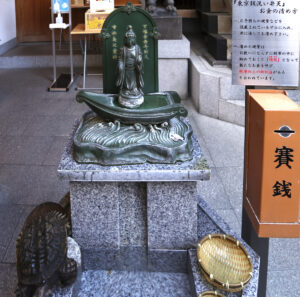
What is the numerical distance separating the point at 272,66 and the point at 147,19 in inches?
36.3

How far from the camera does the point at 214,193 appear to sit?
3844mm

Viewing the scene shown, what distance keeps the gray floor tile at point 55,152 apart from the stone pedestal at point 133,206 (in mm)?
1990

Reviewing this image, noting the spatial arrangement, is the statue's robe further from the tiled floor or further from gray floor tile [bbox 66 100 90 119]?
gray floor tile [bbox 66 100 90 119]

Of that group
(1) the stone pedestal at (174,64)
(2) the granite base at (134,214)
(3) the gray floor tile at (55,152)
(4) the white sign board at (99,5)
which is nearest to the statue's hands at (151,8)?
(1) the stone pedestal at (174,64)

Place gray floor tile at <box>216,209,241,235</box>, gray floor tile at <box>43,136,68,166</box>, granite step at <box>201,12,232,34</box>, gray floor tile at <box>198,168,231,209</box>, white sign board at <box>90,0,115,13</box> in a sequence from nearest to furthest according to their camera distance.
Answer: gray floor tile at <box>216,209,241,235</box>, gray floor tile at <box>198,168,231,209</box>, gray floor tile at <box>43,136,68,166</box>, white sign board at <box>90,0,115,13</box>, granite step at <box>201,12,232,34</box>

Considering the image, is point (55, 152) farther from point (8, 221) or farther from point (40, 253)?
point (40, 253)

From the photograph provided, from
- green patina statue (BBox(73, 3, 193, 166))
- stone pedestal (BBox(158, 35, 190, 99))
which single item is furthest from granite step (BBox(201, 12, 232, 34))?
green patina statue (BBox(73, 3, 193, 166))

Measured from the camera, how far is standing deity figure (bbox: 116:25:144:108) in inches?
100

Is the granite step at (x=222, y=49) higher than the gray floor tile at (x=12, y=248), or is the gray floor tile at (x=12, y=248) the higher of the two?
the granite step at (x=222, y=49)

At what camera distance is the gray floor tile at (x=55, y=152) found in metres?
4.48

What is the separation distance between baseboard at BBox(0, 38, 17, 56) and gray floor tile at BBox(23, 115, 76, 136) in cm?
376

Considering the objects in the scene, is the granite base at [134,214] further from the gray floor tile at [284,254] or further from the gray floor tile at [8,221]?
the gray floor tile at [8,221]

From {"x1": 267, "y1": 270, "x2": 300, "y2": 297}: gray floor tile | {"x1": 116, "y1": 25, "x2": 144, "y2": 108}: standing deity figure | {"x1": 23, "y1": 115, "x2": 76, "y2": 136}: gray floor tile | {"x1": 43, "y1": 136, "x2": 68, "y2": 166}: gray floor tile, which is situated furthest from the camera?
{"x1": 23, "y1": 115, "x2": 76, "y2": 136}: gray floor tile

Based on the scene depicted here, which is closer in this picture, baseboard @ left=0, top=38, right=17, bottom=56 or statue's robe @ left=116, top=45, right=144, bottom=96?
statue's robe @ left=116, top=45, right=144, bottom=96
